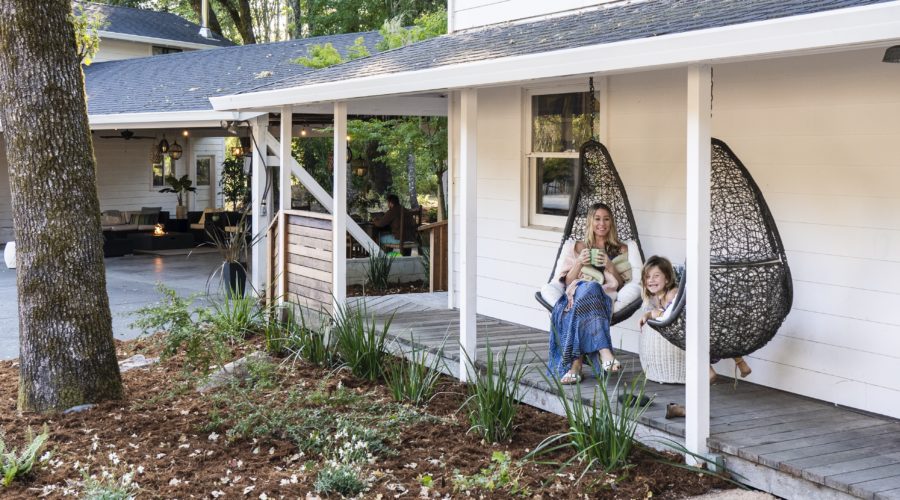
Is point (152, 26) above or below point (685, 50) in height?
above

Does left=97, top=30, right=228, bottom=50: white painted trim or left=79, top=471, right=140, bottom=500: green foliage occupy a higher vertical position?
left=97, top=30, right=228, bottom=50: white painted trim

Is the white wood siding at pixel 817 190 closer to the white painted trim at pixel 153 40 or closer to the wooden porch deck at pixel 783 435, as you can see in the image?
the wooden porch deck at pixel 783 435

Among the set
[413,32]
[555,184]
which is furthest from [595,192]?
[413,32]

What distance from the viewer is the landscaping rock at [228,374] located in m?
6.88

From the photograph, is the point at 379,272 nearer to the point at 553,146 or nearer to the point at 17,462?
the point at 553,146

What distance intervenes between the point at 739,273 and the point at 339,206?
3.60 meters

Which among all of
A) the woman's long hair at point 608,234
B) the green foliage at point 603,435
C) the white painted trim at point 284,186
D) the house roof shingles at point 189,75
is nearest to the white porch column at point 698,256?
the green foliage at point 603,435

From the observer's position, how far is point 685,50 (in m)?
4.38

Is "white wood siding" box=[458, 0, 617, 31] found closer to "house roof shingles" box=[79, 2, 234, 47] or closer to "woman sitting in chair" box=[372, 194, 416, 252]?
"woman sitting in chair" box=[372, 194, 416, 252]

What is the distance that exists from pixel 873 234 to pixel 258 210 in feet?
22.3

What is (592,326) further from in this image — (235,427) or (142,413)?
(142,413)

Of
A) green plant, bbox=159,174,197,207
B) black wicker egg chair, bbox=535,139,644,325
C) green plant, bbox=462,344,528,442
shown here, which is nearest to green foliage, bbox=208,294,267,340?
black wicker egg chair, bbox=535,139,644,325

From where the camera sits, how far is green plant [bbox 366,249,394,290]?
11578 millimetres

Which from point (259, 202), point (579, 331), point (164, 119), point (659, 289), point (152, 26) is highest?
point (152, 26)
